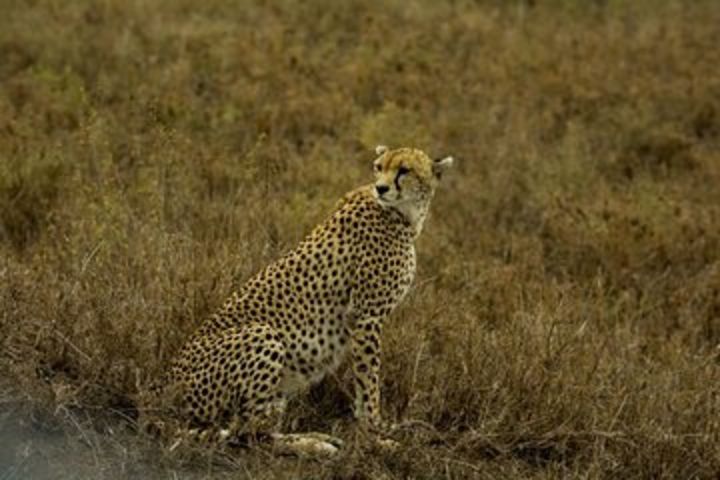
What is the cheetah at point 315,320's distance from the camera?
4125 millimetres

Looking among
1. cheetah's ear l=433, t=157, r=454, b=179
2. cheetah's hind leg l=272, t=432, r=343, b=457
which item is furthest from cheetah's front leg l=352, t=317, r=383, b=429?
cheetah's ear l=433, t=157, r=454, b=179

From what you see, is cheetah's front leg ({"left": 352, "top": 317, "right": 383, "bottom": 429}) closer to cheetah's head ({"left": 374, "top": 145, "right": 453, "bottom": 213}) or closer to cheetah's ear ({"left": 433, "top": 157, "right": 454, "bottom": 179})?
cheetah's head ({"left": 374, "top": 145, "right": 453, "bottom": 213})

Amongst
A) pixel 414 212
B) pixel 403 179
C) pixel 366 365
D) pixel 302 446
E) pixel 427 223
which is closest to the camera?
pixel 302 446

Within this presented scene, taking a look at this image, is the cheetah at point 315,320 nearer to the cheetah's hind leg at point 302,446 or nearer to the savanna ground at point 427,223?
the cheetah's hind leg at point 302,446

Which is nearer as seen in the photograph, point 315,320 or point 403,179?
point 315,320

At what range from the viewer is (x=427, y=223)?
7027 mm

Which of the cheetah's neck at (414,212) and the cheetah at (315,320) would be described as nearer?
the cheetah at (315,320)

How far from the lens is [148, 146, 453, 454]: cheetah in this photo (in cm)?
412

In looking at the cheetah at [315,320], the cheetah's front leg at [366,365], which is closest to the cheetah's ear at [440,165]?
the cheetah at [315,320]

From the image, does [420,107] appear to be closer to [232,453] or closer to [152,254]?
[152,254]

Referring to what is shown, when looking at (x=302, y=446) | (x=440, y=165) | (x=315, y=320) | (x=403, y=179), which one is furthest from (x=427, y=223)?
(x=302, y=446)

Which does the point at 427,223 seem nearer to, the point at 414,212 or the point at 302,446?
the point at 414,212

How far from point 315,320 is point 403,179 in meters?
0.63

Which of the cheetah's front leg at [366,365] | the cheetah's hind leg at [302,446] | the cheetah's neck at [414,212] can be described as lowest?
the cheetah's hind leg at [302,446]
